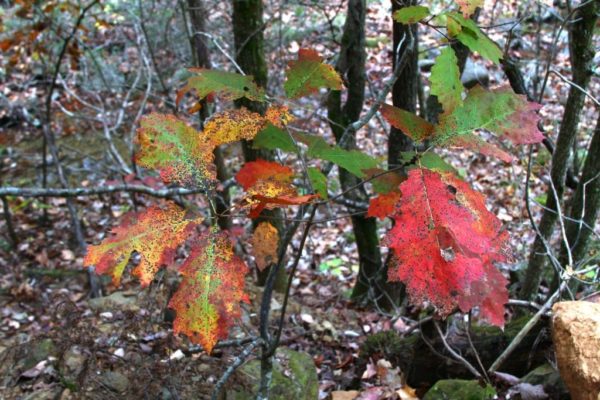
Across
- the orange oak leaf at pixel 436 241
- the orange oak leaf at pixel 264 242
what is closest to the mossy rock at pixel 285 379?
the orange oak leaf at pixel 264 242

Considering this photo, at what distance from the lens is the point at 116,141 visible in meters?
7.81

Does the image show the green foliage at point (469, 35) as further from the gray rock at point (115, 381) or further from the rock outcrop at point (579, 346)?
the gray rock at point (115, 381)

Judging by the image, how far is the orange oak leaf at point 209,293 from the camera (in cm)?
107

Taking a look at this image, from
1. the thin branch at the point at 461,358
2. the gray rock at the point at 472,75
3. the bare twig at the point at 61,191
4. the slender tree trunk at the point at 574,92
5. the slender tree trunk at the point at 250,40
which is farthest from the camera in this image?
the gray rock at the point at 472,75

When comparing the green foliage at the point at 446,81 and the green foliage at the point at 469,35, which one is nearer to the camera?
the green foliage at the point at 446,81

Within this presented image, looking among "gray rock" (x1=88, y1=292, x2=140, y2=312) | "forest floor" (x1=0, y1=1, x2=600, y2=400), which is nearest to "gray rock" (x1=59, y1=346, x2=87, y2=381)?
"forest floor" (x1=0, y1=1, x2=600, y2=400)

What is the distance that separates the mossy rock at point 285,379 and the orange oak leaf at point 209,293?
3.90ft

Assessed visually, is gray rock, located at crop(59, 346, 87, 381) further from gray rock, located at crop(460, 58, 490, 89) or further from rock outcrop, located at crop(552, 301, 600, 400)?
gray rock, located at crop(460, 58, 490, 89)

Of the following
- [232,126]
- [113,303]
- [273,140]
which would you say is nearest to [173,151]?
[232,126]

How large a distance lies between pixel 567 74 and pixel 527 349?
6230 mm

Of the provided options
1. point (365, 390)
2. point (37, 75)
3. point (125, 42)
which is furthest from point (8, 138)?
point (365, 390)

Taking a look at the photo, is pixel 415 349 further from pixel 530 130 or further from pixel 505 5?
pixel 505 5

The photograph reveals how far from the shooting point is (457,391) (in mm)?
2215

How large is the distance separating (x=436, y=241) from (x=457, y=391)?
1504 mm
